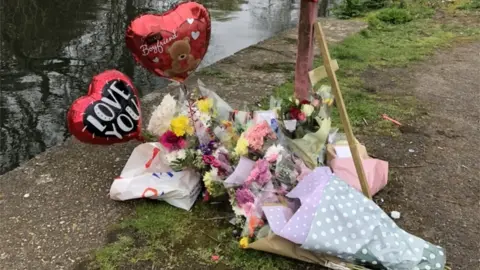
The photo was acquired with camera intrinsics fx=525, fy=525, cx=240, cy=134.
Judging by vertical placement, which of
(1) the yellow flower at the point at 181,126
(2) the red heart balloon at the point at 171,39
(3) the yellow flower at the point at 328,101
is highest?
(2) the red heart balloon at the point at 171,39

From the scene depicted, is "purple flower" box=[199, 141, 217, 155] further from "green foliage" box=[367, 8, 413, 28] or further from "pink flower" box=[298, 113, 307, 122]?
"green foliage" box=[367, 8, 413, 28]

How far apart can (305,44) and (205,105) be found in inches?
29.9

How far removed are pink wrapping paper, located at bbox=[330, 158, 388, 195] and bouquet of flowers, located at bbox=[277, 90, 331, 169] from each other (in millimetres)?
108

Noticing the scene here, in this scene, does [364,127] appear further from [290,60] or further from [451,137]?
[290,60]

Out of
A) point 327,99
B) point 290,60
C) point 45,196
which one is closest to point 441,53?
point 290,60

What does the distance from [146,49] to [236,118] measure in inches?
27.3

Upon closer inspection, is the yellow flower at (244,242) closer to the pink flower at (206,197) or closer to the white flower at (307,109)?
the pink flower at (206,197)

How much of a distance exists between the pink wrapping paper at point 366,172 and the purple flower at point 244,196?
23.7 inches

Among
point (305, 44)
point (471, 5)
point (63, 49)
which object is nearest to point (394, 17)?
point (471, 5)

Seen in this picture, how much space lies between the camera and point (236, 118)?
3.18 meters

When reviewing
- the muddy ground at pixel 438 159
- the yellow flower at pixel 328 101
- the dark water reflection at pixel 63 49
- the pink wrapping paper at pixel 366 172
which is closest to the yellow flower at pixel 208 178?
the pink wrapping paper at pixel 366 172

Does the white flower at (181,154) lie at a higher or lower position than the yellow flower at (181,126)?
lower

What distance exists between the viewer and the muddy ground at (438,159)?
2867mm

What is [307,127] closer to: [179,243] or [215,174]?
[215,174]
